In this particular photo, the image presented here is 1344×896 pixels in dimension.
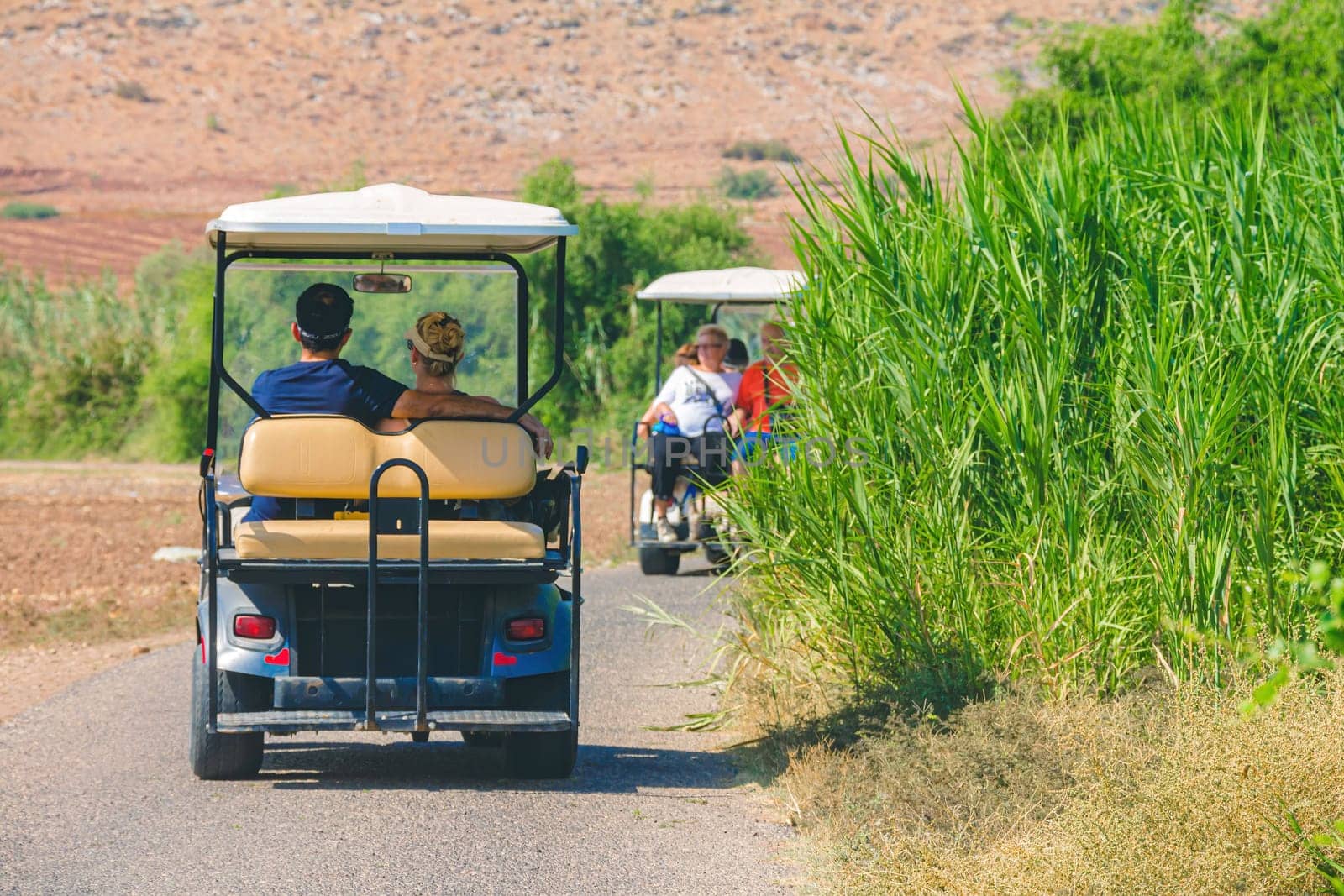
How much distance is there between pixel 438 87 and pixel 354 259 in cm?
6291

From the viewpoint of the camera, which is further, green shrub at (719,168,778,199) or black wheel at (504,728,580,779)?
green shrub at (719,168,778,199)

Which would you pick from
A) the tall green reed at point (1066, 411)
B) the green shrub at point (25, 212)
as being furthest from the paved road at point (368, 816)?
the green shrub at point (25, 212)

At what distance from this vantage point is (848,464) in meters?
8.02

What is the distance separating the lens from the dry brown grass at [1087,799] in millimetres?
4957

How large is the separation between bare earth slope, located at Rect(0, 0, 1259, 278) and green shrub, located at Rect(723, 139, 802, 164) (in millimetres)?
727

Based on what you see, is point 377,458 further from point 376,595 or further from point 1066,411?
point 1066,411

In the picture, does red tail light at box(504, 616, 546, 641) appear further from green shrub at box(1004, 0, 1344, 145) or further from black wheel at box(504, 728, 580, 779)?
green shrub at box(1004, 0, 1344, 145)

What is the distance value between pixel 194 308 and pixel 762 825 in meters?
24.2

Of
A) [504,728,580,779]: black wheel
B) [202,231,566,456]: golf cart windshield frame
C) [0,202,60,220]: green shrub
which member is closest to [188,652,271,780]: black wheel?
[202,231,566,456]: golf cart windshield frame

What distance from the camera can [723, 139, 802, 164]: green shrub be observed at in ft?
213

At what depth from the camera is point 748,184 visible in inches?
2366

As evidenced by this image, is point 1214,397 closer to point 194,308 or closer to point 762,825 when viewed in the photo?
point 762,825

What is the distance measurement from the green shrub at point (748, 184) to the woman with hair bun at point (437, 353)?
5109cm

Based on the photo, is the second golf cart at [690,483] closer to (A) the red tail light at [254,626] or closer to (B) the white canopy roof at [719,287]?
(B) the white canopy roof at [719,287]
